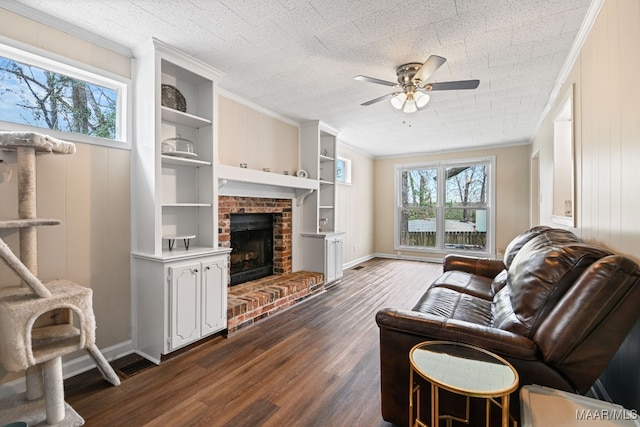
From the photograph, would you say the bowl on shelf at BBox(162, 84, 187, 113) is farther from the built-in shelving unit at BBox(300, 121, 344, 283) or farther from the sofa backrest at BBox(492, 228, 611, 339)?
the sofa backrest at BBox(492, 228, 611, 339)

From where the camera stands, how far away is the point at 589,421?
1.09 meters

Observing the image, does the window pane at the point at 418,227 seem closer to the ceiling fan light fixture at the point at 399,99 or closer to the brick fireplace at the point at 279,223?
the brick fireplace at the point at 279,223

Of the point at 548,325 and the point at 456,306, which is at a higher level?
the point at 548,325

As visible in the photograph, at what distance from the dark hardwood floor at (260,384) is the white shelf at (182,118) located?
209cm

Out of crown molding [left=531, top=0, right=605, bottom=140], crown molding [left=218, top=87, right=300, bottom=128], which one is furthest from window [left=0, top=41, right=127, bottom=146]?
crown molding [left=531, top=0, right=605, bottom=140]

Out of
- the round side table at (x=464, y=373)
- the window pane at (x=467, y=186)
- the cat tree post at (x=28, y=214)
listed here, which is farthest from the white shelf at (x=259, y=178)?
the window pane at (x=467, y=186)

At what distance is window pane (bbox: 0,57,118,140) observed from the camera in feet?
6.57

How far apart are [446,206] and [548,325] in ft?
18.8

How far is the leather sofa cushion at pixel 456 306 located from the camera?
2107 mm

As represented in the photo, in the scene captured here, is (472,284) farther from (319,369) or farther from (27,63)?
(27,63)

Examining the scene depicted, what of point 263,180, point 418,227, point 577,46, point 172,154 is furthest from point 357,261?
point 577,46

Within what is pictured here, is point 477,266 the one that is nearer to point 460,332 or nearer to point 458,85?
point 458,85

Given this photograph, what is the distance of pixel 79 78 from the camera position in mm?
2340

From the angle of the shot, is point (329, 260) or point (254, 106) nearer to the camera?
point (254, 106)
